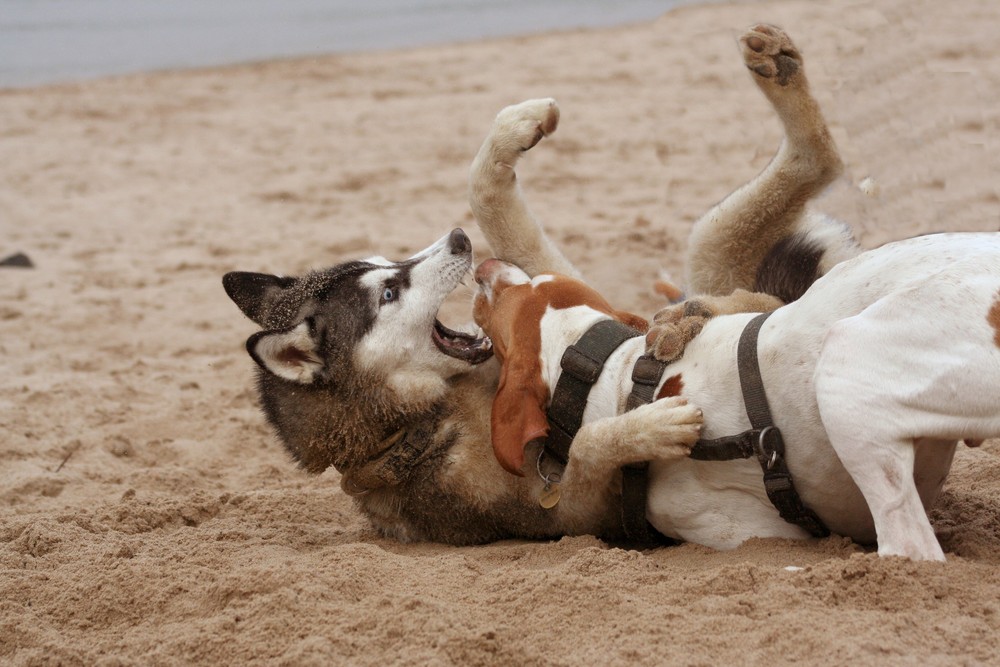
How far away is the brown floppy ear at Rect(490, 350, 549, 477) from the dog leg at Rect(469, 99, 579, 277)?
118 cm

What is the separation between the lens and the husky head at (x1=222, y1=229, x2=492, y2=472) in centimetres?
455

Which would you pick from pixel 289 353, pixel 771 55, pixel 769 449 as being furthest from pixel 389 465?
pixel 771 55

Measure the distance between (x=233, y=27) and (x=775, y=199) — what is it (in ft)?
47.5

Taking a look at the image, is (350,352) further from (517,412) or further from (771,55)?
(771,55)

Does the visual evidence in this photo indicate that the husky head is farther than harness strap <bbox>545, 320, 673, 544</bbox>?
Yes

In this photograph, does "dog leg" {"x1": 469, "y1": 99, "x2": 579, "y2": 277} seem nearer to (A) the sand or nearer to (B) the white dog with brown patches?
(B) the white dog with brown patches

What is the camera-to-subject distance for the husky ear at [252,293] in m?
4.87

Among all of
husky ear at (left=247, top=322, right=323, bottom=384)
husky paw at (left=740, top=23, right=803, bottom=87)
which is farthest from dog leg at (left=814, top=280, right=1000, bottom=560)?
husky ear at (left=247, top=322, right=323, bottom=384)

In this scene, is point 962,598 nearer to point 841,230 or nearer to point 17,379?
point 841,230

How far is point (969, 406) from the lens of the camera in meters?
3.37

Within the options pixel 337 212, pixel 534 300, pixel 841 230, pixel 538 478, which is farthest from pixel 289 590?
pixel 337 212

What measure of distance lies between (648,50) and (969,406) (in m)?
11.5

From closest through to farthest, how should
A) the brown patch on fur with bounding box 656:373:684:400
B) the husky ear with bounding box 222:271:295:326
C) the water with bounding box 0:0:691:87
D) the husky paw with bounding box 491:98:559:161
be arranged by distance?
1. the brown patch on fur with bounding box 656:373:684:400
2. the husky ear with bounding box 222:271:295:326
3. the husky paw with bounding box 491:98:559:161
4. the water with bounding box 0:0:691:87

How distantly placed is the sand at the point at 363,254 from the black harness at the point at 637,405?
16 cm
